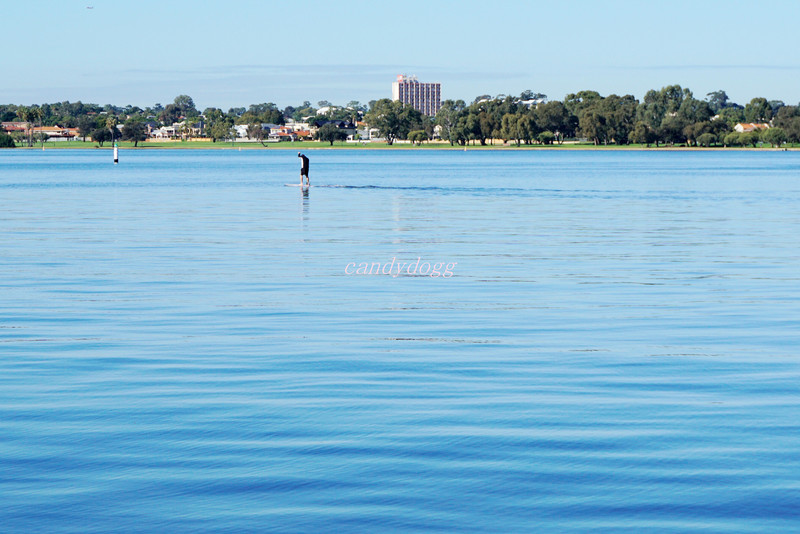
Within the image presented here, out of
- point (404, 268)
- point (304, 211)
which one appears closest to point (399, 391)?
point (404, 268)

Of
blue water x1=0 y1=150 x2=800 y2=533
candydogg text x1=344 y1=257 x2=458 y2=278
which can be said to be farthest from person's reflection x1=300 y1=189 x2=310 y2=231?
candydogg text x1=344 y1=257 x2=458 y2=278

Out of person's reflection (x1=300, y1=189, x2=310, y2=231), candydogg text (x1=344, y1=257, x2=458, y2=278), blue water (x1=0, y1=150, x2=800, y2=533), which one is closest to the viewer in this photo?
blue water (x1=0, y1=150, x2=800, y2=533)

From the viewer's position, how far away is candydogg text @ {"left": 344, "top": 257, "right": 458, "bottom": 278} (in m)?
29.2

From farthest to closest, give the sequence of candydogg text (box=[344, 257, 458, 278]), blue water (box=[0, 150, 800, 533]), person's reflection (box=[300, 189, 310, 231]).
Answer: person's reflection (box=[300, 189, 310, 231])
candydogg text (box=[344, 257, 458, 278])
blue water (box=[0, 150, 800, 533])

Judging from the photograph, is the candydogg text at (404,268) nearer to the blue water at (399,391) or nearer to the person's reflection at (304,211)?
the blue water at (399,391)

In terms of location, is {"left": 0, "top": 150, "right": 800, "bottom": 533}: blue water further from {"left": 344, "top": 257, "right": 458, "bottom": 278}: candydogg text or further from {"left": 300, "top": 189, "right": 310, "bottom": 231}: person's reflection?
{"left": 300, "top": 189, "right": 310, "bottom": 231}: person's reflection

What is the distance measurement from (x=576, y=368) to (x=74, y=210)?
46487 mm

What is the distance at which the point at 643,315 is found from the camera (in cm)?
2159

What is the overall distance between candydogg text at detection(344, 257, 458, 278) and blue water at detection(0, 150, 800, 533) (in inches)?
11.3

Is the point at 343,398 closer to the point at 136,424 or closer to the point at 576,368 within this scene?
the point at 136,424

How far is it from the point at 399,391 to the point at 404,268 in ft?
51.0

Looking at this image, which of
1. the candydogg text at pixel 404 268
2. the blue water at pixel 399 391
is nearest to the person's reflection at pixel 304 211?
the blue water at pixel 399 391

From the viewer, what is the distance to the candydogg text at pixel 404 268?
95.7 ft

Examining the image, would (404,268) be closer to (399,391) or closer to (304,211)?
(399,391)
